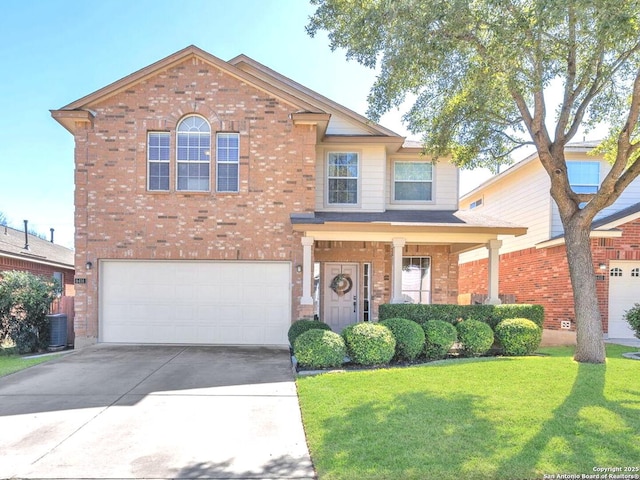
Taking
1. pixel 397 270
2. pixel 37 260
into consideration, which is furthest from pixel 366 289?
pixel 37 260

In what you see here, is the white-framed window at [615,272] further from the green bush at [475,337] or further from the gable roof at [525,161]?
the green bush at [475,337]

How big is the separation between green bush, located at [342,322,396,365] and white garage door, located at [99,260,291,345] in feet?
10.6

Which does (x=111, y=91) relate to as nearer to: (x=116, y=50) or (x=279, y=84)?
(x=116, y=50)

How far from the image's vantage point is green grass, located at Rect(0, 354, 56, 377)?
8.39 m

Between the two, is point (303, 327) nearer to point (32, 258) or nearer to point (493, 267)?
point (493, 267)

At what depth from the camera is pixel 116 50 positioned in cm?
1373

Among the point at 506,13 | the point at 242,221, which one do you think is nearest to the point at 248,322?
the point at 242,221

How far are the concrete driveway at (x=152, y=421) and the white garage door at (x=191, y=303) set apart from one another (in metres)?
2.30

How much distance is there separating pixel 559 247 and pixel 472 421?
10.4 metres

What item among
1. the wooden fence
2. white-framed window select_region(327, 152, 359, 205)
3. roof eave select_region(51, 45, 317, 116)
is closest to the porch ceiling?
white-framed window select_region(327, 152, 359, 205)

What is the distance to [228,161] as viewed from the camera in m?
11.3

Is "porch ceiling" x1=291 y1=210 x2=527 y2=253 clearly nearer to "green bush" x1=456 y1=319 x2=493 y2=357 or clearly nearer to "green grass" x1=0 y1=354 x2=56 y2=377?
"green bush" x1=456 y1=319 x2=493 y2=357

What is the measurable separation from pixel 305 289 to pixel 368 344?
301 cm

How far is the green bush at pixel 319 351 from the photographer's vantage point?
7.89 meters
